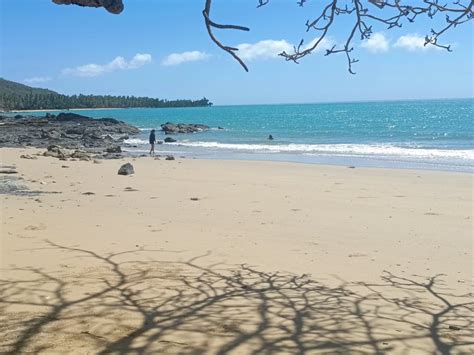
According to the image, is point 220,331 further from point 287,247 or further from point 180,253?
point 287,247

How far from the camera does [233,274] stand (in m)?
5.23

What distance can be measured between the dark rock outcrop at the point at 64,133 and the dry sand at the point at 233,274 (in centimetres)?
2083

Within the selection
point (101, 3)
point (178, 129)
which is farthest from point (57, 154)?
point (178, 129)

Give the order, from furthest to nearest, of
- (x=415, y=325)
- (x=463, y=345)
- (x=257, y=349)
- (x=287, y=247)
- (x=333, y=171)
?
1. (x=333, y=171)
2. (x=287, y=247)
3. (x=415, y=325)
4. (x=463, y=345)
5. (x=257, y=349)

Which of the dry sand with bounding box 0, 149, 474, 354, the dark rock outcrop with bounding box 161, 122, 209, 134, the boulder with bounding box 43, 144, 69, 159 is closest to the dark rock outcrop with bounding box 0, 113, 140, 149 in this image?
the dark rock outcrop with bounding box 161, 122, 209, 134

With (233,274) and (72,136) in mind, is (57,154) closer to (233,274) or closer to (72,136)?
(72,136)

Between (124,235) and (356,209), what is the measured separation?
15.9 ft

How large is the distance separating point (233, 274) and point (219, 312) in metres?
1.17

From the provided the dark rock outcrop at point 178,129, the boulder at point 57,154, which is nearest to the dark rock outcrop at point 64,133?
the dark rock outcrop at point 178,129

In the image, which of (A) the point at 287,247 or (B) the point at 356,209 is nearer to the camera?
(A) the point at 287,247

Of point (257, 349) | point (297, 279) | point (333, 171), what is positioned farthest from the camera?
point (333, 171)

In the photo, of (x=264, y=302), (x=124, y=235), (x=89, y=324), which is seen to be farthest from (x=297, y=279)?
(x=124, y=235)

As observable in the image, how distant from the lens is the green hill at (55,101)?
4466 inches

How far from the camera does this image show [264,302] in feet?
14.2
